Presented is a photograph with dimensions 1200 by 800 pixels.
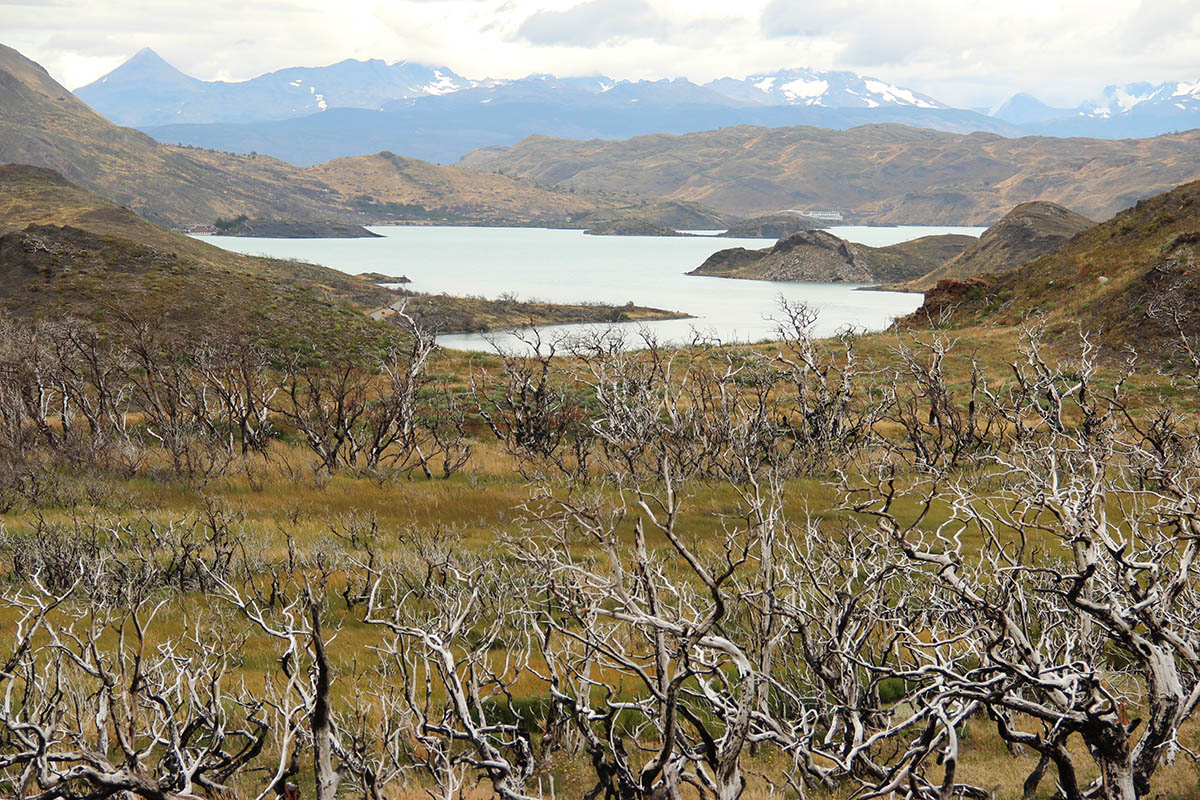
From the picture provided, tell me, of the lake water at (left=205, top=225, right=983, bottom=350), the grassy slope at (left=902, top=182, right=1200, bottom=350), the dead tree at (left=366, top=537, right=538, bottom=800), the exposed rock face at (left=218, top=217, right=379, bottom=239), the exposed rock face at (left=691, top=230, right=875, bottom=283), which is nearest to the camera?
the dead tree at (left=366, top=537, right=538, bottom=800)

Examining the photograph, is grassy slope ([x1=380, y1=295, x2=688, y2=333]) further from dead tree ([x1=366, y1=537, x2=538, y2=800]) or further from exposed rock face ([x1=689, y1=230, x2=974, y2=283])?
dead tree ([x1=366, y1=537, x2=538, y2=800])

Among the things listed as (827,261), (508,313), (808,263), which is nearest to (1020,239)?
(827,261)

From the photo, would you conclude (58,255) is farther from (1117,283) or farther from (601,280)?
(601,280)

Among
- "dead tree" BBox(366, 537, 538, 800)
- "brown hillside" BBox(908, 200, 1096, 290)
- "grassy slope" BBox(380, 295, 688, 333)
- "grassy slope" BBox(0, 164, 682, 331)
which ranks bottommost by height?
"grassy slope" BBox(380, 295, 688, 333)

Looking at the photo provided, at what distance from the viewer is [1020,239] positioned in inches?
2884

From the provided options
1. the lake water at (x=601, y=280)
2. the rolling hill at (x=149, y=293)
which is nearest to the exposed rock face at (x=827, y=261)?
the lake water at (x=601, y=280)

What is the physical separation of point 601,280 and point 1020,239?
4500 cm

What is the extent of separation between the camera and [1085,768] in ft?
22.2

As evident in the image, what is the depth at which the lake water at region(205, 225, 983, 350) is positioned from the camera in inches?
2537

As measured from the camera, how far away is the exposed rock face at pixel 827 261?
337 ft

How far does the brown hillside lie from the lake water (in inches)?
242

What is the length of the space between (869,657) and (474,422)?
17.5 meters

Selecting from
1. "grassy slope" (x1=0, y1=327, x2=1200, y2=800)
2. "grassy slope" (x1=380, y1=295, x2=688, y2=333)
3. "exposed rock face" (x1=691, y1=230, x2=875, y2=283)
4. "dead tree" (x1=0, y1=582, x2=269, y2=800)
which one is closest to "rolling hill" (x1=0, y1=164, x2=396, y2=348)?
"grassy slope" (x1=0, y1=327, x2=1200, y2=800)

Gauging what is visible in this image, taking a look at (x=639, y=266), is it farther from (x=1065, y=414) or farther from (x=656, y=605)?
(x=656, y=605)
